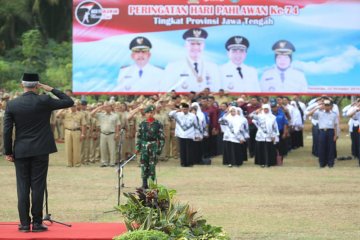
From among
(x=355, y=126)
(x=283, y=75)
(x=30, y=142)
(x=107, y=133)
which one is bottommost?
(x=30, y=142)

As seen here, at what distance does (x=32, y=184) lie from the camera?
11258mm

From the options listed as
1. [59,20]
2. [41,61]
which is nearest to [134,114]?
[41,61]

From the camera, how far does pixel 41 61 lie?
46.7 meters

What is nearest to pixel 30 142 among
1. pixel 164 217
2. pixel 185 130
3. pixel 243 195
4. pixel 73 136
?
pixel 164 217

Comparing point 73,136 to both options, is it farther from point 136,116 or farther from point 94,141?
point 136,116

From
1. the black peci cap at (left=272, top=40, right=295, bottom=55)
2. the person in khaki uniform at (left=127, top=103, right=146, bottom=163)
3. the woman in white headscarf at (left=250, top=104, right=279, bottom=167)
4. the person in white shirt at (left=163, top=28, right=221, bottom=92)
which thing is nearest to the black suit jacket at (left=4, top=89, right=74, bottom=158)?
the woman in white headscarf at (left=250, top=104, right=279, bottom=167)

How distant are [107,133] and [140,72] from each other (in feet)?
10.7

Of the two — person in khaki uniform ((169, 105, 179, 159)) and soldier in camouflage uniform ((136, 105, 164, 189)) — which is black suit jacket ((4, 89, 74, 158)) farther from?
person in khaki uniform ((169, 105, 179, 159))

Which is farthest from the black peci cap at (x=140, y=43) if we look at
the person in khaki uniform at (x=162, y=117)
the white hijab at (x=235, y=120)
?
the white hijab at (x=235, y=120)

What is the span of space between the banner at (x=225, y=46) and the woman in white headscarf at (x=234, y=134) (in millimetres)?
2990

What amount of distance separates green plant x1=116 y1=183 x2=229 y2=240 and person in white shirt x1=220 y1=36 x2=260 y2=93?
56.7 feet

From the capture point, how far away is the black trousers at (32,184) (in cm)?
1124

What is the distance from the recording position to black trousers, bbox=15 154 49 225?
36.9 ft

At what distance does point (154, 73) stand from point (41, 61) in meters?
19.2
